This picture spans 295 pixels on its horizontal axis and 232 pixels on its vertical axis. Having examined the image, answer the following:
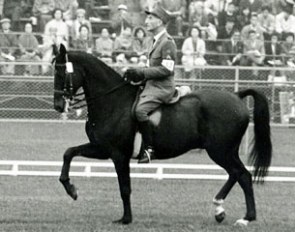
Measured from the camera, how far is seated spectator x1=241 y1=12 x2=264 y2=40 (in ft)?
82.2

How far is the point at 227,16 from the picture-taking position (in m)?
25.5

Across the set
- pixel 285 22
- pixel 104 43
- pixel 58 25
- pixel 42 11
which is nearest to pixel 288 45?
pixel 285 22

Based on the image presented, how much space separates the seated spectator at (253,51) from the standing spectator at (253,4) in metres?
1.55

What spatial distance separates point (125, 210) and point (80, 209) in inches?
49.6

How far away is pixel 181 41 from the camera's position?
24.6 m

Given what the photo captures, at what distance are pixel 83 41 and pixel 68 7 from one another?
7.36ft

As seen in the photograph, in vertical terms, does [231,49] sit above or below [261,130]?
below

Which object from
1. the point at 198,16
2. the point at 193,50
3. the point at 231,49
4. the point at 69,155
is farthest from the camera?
the point at 198,16

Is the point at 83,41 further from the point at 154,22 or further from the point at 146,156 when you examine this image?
the point at 146,156

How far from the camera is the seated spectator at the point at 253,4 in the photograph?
26141mm

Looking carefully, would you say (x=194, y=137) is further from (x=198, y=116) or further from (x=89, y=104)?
(x=89, y=104)

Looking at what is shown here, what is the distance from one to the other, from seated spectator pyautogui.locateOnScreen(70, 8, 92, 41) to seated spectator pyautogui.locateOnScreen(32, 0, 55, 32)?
2.50ft

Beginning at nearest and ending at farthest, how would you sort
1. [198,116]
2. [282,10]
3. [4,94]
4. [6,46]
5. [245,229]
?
[245,229] → [198,116] → [4,94] → [6,46] → [282,10]

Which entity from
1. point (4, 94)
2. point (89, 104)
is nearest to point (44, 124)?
point (4, 94)
